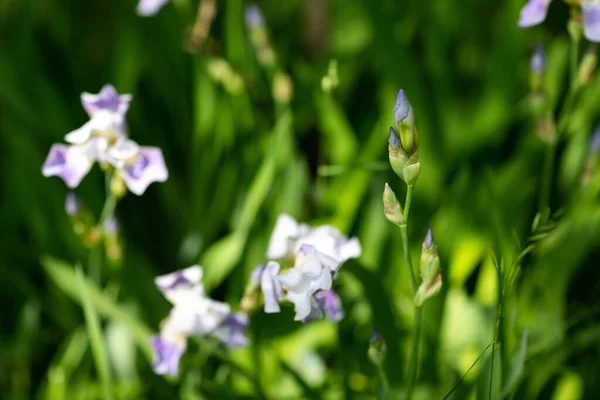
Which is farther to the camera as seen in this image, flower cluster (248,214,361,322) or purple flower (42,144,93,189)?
purple flower (42,144,93,189)

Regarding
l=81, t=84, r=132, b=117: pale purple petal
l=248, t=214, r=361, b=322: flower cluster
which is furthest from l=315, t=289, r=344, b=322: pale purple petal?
l=81, t=84, r=132, b=117: pale purple petal

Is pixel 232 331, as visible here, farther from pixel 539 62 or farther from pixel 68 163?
pixel 539 62

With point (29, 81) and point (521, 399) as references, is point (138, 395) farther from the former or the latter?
point (29, 81)

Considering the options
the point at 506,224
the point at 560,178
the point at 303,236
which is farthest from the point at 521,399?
the point at 560,178

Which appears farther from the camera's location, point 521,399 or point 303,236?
point 521,399

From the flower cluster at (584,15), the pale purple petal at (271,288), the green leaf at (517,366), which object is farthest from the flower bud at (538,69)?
the pale purple petal at (271,288)

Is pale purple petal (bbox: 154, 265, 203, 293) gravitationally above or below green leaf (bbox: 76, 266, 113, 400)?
above

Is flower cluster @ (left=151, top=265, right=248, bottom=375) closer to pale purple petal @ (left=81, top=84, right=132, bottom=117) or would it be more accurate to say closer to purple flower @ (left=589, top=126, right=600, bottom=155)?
pale purple petal @ (left=81, top=84, right=132, bottom=117)
